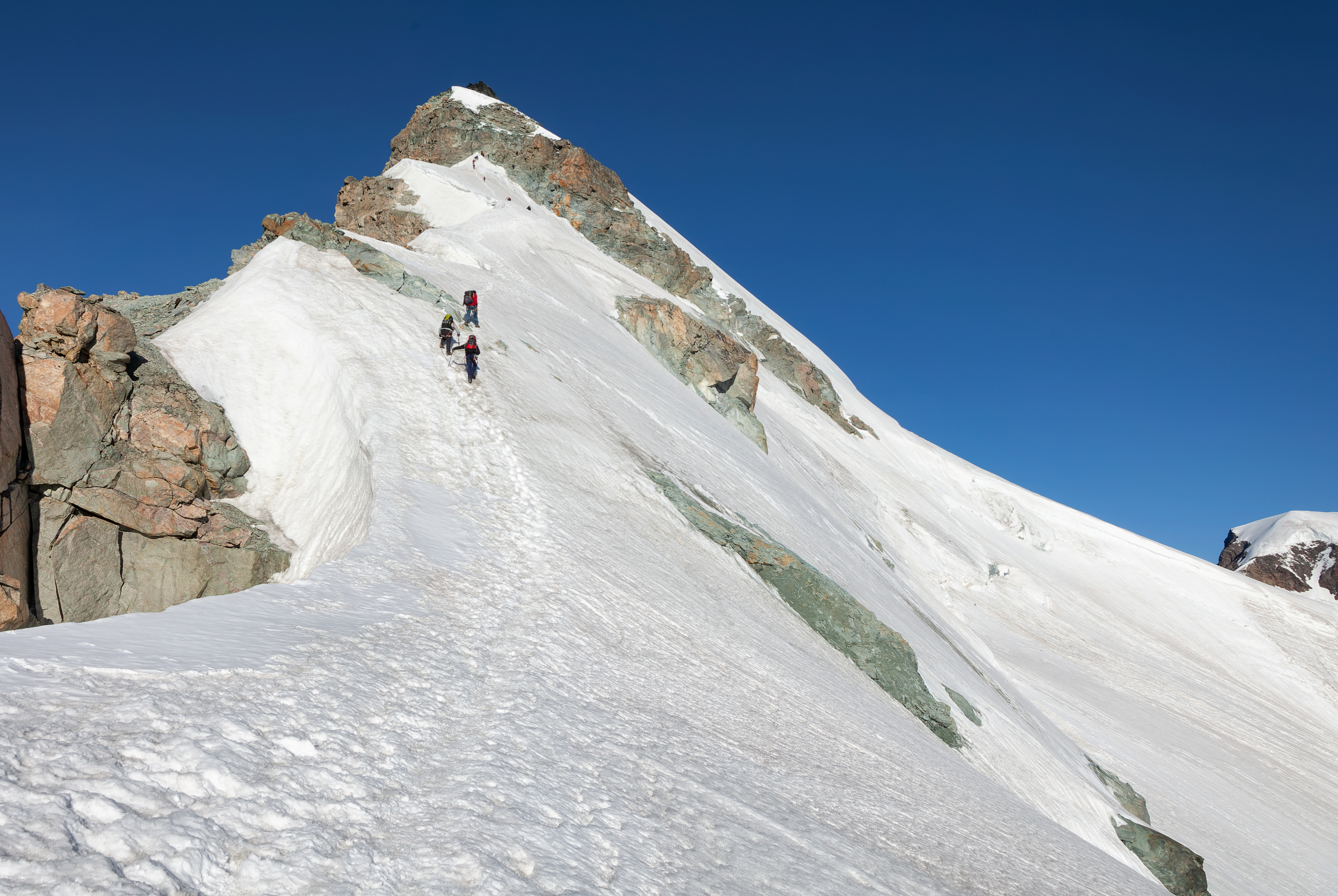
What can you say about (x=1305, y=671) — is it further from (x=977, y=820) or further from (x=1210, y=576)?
(x=977, y=820)

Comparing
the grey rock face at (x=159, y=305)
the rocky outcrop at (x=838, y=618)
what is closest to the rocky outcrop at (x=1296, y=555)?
the rocky outcrop at (x=838, y=618)

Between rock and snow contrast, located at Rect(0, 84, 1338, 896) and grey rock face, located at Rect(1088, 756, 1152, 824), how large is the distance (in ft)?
0.69

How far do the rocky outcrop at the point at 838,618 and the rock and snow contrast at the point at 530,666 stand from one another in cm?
9

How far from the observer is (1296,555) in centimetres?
8231

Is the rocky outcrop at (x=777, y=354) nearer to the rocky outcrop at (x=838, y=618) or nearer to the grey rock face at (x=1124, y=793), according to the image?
the grey rock face at (x=1124, y=793)

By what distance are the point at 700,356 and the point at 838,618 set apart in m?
20.5

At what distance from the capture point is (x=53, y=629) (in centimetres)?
532

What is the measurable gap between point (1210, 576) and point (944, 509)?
2193 centimetres

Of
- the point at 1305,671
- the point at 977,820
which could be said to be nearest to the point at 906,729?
the point at 977,820

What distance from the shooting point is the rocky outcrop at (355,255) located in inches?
837

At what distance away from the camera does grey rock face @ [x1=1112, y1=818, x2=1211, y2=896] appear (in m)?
17.4

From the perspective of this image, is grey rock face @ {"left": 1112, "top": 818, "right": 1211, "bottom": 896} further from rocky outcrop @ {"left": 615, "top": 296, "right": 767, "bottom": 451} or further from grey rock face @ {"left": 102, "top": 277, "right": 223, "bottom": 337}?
grey rock face @ {"left": 102, "top": 277, "right": 223, "bottom": 337}

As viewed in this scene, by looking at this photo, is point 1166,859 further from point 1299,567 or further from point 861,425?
point 1299,567

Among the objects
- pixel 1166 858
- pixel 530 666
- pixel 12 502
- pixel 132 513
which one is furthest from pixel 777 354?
pixel 530 666
